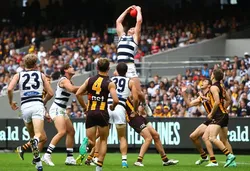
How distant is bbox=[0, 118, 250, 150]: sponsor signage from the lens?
27.0 m

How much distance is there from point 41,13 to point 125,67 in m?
29.1

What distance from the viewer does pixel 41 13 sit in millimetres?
Result: 46875

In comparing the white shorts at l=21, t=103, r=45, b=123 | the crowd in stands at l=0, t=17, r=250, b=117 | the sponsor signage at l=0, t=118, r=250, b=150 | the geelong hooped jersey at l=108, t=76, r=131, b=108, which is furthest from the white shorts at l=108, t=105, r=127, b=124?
the crowd in stands at l=0, t=17, r=250, b=117

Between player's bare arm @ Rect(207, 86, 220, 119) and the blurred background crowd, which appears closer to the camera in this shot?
player's bare arm @ Rect(207, 86, 220, 119)

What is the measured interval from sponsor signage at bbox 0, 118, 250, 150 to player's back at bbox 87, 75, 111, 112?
1136cm

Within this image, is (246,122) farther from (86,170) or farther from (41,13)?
(41,13)

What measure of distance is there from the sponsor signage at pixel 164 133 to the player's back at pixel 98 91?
11360 millimetres

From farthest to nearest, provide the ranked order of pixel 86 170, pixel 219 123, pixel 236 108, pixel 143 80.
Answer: pixel 143 80 → pixel 236 108 → pixel 219 123 → pixel 86 170

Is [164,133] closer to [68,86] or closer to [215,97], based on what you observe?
[215,97]

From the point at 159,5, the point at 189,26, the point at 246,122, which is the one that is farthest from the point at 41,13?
the point at 246,122

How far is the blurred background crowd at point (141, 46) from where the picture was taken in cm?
3081

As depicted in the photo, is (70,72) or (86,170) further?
(70,72)

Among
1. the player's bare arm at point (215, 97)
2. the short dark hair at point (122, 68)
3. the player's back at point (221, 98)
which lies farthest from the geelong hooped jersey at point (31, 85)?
the player's back at point (221, 98)

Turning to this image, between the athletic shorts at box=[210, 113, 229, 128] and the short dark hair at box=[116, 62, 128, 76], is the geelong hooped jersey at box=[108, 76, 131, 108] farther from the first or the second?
the athletic shorts at box=[210, 113, 229, 128]
